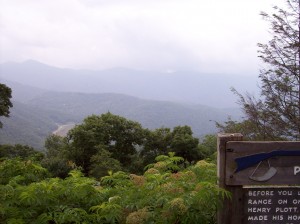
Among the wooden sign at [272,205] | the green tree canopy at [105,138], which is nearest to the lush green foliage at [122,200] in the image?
the wooden sign at [272,205]

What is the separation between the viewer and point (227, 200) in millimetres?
3762

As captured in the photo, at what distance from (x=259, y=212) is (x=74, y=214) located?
1.67 metres

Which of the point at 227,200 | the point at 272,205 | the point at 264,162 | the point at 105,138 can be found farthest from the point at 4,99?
the point at 272,205

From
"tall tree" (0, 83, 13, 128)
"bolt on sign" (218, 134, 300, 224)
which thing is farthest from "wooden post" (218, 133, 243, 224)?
"tall tree" (0, 83, 13, 128)

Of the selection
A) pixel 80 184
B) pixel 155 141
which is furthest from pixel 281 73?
pixel 155 141

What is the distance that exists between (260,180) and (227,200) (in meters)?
0.36

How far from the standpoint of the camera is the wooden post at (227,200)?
372 cm

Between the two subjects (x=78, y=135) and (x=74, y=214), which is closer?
(x=74, y=214)

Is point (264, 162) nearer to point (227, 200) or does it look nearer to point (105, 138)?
point (227, 200)

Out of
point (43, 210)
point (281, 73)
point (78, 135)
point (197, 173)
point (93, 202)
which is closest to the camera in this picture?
point (43, 210)

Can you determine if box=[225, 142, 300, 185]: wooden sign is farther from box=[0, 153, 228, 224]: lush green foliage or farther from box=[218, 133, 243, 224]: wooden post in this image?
box=[0, 153, 228, 224]: lush green foliage

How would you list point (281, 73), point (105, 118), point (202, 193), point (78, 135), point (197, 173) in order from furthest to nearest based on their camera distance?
point (105, 118) < point (78, 135) < point (281, 73) < point (197, 173) < point (202, 193)

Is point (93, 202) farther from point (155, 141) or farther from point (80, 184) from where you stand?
point (155, 141)

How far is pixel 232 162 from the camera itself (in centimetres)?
372
